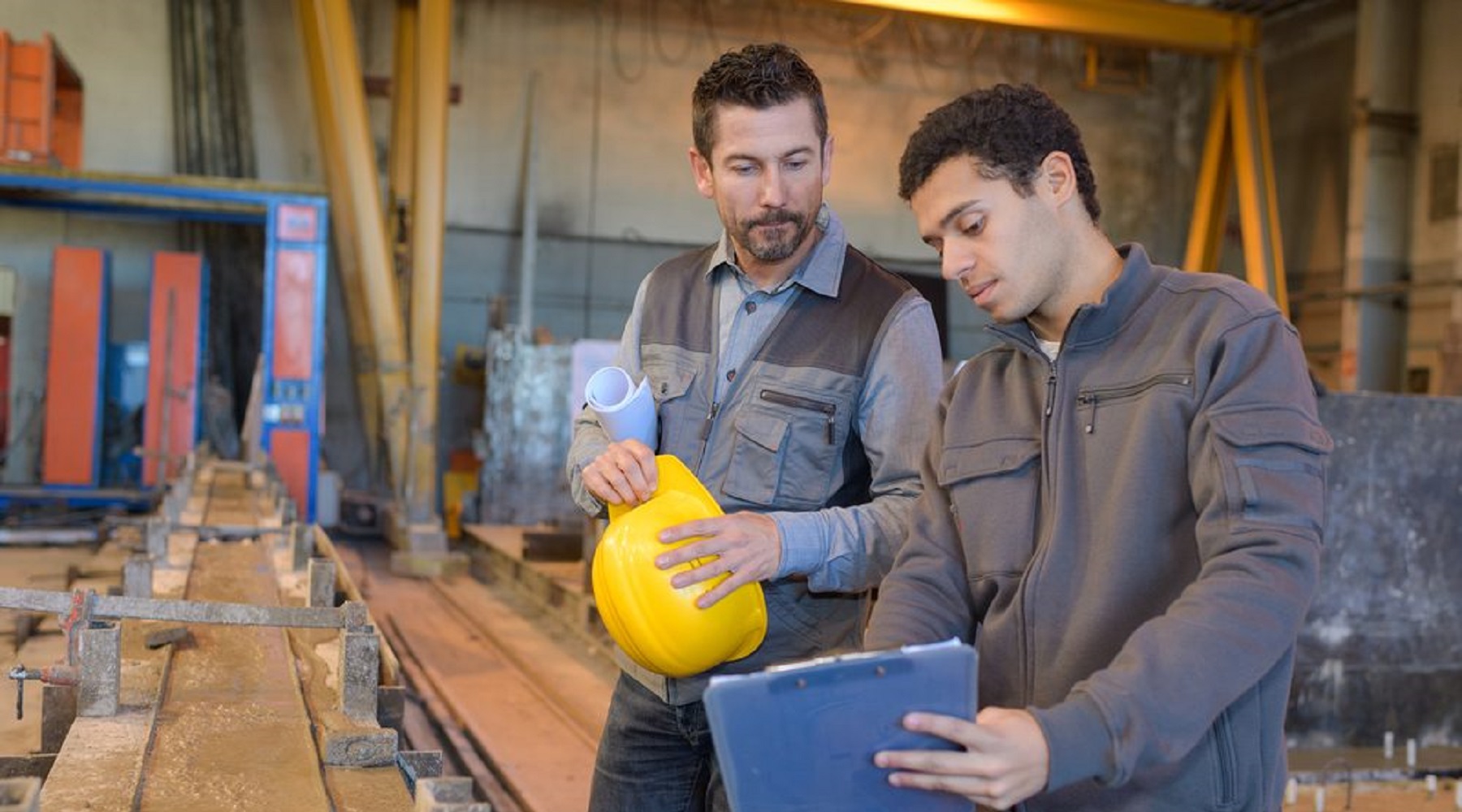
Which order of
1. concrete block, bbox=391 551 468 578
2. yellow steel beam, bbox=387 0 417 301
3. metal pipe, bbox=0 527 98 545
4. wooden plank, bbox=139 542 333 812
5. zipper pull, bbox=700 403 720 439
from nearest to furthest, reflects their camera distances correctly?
1. wooden plank, bbox=139 542 333 812
2. zipper pull, bbox=700 403 720 439
3. metal pipe, bbox=0 527 98 545
4. concrete block, bbox=391 551 468 578
5. yellow steel beam, bbox=387 0 417 301

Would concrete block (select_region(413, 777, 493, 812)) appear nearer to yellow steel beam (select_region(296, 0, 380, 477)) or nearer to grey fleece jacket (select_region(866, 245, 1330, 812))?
grey fleece jacket (select_region(866, 245, 1330, 812))

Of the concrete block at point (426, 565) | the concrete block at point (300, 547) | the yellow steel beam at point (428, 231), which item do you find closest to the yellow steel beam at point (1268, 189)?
the yellow steel beam at point (428, 231)

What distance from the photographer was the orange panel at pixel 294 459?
7.03m

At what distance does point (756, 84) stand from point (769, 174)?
119 millimetres

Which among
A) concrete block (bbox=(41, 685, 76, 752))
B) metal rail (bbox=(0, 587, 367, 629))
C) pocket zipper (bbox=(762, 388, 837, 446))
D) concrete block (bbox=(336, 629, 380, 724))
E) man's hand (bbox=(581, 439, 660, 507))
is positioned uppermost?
pocket zipper (bbox=(762, 388, 837, 446))

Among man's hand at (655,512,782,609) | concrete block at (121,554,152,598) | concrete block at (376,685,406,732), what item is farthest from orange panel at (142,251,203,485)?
man's hand at (655,512,782,609)

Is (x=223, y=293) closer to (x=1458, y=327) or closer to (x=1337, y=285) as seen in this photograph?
(x=1458, y=327)

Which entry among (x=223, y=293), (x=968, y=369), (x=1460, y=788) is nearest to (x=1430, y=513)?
(x=1460, y=788)

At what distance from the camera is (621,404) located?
1730 millimetres

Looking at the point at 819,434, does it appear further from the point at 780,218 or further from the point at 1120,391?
the point at 1120,391

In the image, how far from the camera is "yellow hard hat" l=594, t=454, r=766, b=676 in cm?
157

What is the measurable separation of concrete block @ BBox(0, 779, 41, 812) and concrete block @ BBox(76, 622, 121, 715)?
67cm

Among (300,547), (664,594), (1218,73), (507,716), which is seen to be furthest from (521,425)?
(664,594)

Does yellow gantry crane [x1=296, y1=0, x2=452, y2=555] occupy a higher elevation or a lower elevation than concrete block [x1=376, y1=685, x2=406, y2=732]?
higher
